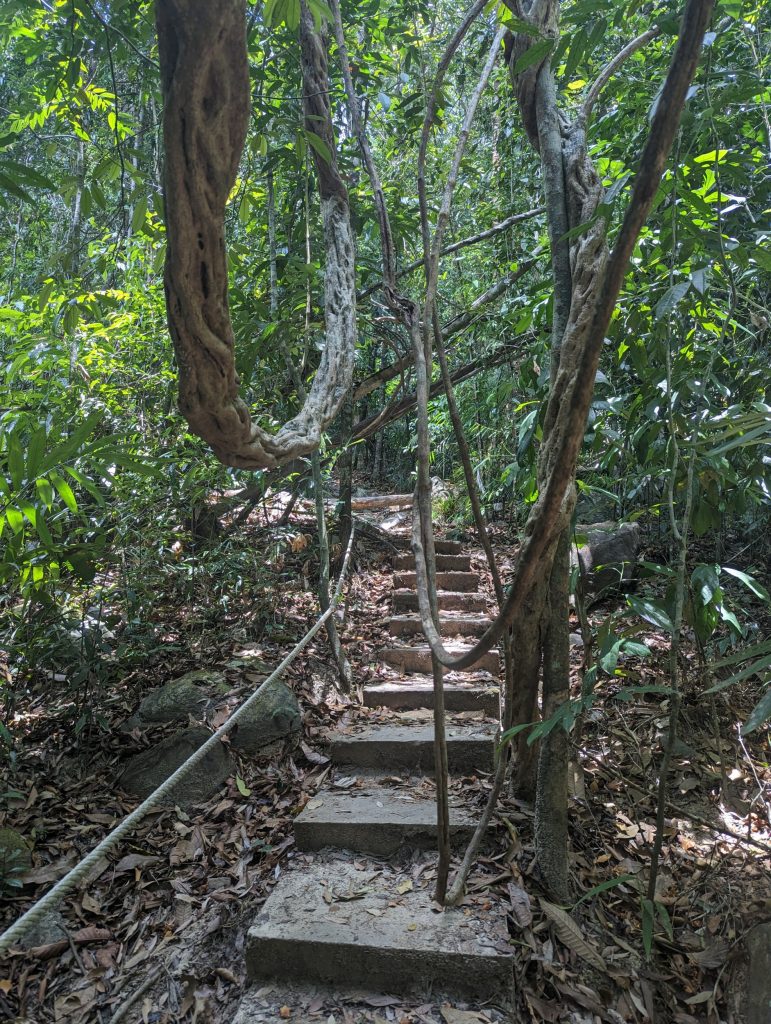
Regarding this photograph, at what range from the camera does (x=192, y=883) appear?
2.18 meters

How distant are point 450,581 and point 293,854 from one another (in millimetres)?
2627

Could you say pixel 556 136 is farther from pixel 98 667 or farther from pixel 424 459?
pixel 98 667

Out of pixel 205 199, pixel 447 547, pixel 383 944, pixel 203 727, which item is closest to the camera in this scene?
pixel 205 199

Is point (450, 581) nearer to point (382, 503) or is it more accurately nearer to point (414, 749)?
point (414, 749)

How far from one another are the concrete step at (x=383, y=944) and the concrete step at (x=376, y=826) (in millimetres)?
203

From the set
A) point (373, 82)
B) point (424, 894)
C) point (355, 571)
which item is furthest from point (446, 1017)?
point (373, 82)

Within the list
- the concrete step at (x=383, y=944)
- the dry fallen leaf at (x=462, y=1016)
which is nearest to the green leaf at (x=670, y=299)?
the concrete step at (x=383, y=944)

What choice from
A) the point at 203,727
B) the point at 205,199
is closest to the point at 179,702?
the point at 203,727

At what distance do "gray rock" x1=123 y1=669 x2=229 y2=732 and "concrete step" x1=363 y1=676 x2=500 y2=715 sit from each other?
0.79 m

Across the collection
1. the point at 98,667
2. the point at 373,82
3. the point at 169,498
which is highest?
the point at 373,82

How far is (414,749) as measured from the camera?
2.68m

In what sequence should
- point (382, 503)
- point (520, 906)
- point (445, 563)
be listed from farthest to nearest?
1. point (382, 503)
2. point (445, 563)
3. point (520, 906)

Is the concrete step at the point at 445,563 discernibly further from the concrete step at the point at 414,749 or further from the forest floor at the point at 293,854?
the concrete step at the point at 414,749

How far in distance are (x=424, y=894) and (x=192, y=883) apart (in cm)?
81
